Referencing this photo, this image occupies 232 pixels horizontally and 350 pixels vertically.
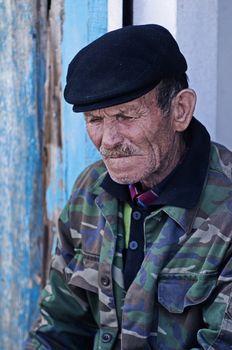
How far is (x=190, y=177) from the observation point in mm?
2244

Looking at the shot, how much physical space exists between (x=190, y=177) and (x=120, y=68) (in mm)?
387

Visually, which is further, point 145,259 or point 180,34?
point 180,34

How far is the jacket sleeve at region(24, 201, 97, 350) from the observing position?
2.49m

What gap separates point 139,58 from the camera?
6.86ft

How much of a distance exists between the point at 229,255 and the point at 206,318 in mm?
185

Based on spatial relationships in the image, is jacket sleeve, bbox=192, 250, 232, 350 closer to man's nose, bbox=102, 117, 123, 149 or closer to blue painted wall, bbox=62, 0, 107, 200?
man's nose, bbox=102, 117, 123, 149

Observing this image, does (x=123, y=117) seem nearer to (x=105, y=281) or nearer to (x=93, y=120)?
(x=93, y=120)

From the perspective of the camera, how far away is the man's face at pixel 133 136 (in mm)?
2146

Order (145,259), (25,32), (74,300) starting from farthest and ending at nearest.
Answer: (25,32) < (74,300) < (145,259)

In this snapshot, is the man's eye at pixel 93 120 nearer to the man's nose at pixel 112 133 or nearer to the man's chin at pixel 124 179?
the man's nose at pixel 112 133

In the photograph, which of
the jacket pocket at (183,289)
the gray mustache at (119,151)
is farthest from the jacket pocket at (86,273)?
the gray mustache at (119,151)

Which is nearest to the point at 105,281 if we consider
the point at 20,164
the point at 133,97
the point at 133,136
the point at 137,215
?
the point at 137,215

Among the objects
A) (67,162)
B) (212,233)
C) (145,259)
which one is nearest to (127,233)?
(145,259)

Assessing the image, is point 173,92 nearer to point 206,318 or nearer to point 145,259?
point 145,259
